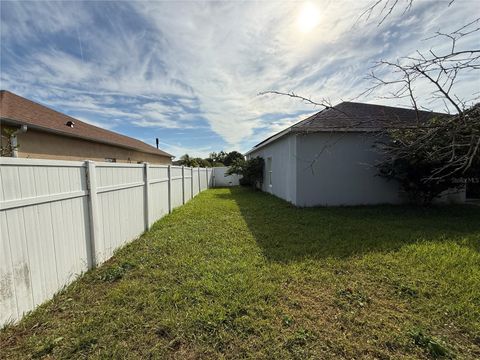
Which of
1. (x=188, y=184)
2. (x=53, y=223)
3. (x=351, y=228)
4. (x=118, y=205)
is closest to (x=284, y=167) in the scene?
(x=188, y=184)

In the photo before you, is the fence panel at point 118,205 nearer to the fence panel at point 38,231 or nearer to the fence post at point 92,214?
the fence post at point 92,214

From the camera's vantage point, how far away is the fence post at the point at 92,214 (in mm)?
3521

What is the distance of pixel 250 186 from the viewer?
58.2ft

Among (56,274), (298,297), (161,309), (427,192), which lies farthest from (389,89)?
(427,192)

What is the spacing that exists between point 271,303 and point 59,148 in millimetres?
9971

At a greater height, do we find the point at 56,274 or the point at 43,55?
the point at 43,55

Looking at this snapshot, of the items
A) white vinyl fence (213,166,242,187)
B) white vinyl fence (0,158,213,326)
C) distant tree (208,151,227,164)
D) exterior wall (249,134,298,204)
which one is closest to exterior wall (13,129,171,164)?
white vinyl fence (0,158,213,326)

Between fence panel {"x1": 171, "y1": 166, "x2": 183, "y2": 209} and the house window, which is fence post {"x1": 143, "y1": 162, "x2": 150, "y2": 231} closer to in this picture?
fence panel {"x1": 171, "y1": 166, "x2": 183, "y2": 209}

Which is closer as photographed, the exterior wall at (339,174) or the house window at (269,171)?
the exterior wall at (339,174)

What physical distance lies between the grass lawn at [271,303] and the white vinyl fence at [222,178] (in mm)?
16367

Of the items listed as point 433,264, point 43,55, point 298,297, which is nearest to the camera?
point 298,297

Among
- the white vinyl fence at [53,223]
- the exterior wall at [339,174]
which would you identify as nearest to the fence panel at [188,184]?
the exterior wall at [339,174]

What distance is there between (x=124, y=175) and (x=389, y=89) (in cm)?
451

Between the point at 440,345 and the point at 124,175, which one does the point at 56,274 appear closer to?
the point at 124,175
